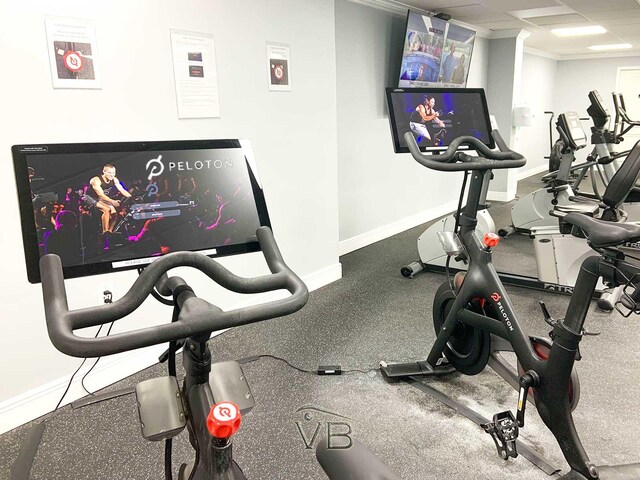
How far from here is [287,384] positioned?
2.56 metres

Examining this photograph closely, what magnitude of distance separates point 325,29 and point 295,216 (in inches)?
56.2

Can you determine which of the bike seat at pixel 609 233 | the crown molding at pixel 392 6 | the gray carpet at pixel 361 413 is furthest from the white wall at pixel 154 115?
the bike seat at pixel 609 233

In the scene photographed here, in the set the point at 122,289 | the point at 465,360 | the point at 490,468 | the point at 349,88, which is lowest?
the point at 490,468

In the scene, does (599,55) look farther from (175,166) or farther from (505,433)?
(175,166)

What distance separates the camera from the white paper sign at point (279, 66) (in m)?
3.23

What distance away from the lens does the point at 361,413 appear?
2301 millimetres

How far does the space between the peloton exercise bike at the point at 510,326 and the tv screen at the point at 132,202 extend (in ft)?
3.82

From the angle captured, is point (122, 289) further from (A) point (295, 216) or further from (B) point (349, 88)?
(B) point (349, 88)

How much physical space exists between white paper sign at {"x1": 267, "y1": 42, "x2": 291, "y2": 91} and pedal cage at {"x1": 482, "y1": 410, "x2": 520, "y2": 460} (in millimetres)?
2443

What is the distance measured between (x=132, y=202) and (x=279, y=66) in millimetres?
2446

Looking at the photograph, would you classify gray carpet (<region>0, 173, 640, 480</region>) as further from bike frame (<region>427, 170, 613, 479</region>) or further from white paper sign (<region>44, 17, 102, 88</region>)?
white paper sign (<region>44, 17, 102, 88</region>)

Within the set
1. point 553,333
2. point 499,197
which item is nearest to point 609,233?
point 553,333

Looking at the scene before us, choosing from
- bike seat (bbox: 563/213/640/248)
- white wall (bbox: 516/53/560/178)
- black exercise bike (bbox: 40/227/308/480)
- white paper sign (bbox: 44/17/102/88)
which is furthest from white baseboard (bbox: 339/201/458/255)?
black exercise bike (bbox: 40/227/308/480)

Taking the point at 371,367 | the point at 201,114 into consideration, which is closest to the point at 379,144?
the point at 201,114
